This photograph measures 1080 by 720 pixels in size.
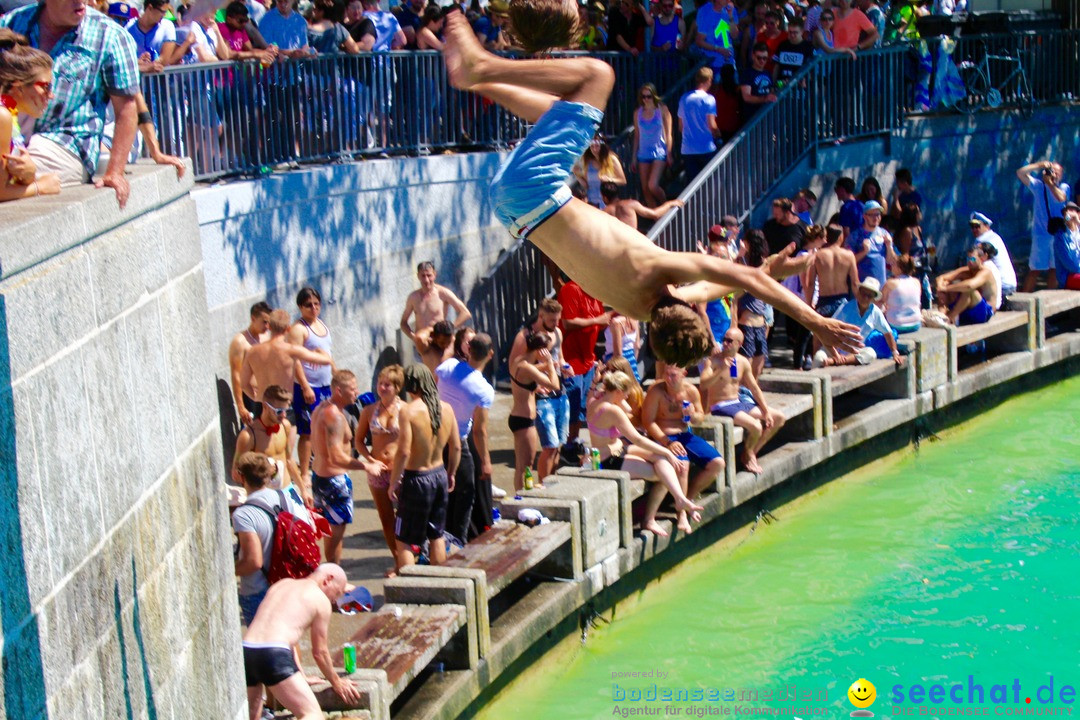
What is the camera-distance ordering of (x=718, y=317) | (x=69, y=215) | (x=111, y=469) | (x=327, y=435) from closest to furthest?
(x=69, y=215) < (x=111, y=469) < (x=327, y=435) < (x=718, y=317)

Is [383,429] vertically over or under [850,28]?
under

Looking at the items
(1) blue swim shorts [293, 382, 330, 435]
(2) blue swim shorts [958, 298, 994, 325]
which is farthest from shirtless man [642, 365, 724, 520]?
(2) blue swim shorts [958, 298, 994, 325]

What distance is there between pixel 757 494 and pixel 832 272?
227cm

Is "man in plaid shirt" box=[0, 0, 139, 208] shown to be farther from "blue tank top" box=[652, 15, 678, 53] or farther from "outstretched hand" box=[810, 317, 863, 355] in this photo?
"blue tank top" box=[652, 15, 678, 53]

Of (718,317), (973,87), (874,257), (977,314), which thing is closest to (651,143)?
(874,257)

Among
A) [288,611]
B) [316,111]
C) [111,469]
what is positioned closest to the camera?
[111,469]

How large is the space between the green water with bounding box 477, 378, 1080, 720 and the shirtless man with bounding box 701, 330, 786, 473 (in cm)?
103

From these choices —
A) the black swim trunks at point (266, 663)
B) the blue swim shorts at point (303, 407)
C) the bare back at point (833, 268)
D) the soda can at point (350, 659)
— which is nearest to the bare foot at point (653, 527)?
the blue swim shorts at point (303, 407)

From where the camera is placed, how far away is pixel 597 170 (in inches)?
526

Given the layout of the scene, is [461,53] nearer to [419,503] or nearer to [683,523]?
[419,503]

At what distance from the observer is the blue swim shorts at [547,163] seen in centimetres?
593

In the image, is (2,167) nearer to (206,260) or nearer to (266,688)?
(266,688)

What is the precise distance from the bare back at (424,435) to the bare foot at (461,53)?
3115 millimetres

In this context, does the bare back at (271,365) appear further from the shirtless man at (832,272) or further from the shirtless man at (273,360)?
the shirtless man at (832,272)
